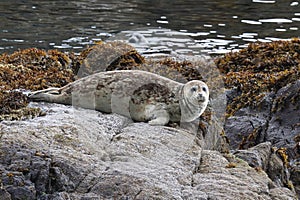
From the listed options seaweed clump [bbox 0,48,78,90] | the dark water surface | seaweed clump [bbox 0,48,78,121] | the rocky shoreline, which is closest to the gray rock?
the rocky shoreline

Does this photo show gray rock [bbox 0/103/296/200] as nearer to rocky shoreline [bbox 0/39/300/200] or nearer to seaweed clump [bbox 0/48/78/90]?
rocky shoreline [bbox 0/39/300/200]

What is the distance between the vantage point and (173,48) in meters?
14.0

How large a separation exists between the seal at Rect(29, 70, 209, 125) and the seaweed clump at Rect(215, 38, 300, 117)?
2.42 m

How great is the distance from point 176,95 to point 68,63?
2843 millimetres

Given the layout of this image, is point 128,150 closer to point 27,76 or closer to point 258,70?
point 27,76

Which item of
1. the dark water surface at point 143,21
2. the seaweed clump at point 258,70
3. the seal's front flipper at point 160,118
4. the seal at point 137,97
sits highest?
the seal at point 137,97

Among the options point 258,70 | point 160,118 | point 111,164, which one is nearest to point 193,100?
point 160,118

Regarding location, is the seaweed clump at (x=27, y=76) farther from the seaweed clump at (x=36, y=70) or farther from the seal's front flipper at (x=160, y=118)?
the seal's front flipper at (x=160, y=118)

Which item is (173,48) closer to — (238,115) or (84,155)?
(238,115)

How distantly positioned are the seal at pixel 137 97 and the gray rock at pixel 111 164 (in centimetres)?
28

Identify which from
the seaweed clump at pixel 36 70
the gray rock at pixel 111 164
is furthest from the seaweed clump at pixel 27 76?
the gray rock at pixel 111 164

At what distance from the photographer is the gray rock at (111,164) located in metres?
Result: 4.45

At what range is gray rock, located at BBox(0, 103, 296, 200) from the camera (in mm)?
4454

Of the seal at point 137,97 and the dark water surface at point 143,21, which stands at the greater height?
the seal at point 137,97
